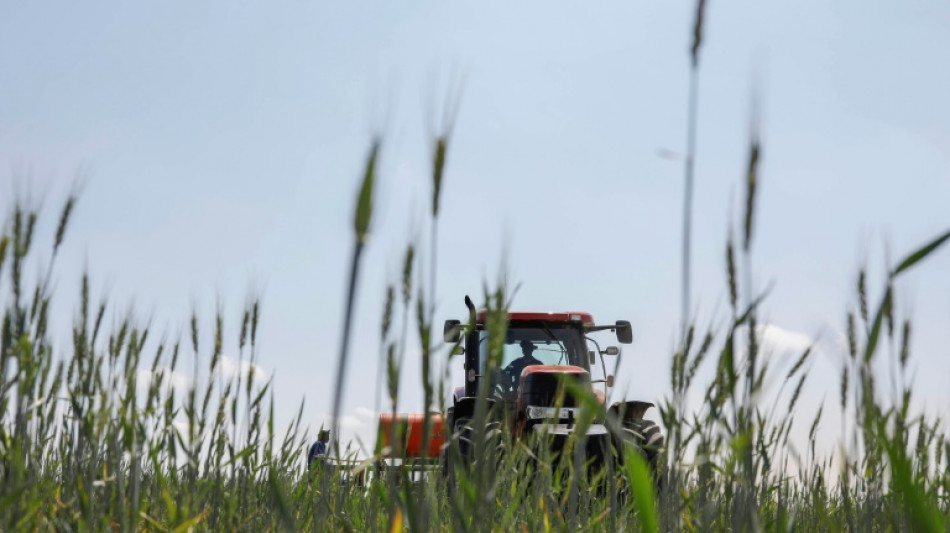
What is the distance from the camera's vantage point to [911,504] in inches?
→ 48.3

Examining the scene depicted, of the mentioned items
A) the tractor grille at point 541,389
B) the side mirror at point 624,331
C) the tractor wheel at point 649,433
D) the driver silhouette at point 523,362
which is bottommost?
the tractor wheel at point 649,433

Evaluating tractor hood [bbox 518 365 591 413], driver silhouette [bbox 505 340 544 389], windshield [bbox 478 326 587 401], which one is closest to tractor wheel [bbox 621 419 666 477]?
tractor hood [bbox 518 365 591 413]

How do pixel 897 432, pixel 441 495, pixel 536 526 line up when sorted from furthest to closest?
pixel 441 495, pixel 536 526, pixel 897 432

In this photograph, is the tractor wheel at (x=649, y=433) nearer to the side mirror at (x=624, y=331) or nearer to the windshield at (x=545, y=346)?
the side mirror at (x=624, y=331)

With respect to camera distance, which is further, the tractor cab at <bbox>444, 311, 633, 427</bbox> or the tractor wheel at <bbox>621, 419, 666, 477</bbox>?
the tractor cab at <bbox>444, 311, 633, 427</bbox>

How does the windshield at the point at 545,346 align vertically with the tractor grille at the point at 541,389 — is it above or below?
above

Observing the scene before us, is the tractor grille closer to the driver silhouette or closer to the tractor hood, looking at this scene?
the tractor hood

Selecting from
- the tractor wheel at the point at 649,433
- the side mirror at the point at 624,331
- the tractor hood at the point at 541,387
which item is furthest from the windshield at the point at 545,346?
the tractor wheel at the point at 649,433

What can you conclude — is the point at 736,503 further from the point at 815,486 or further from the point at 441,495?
the point at 441,495

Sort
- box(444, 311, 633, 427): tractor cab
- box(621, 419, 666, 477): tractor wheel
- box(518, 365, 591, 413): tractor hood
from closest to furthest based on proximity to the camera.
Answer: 1. box(621, 419, 666, 477): tractor wheel
2. box(518, 365, 591, 413): tractor hood
3. box(444, 311, 633, 427): tractor cab

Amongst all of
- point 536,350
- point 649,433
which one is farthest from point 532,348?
point 649,433

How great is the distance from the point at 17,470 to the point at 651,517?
1355mm

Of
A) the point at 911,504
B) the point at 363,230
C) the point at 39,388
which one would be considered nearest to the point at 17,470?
the point at 39,388

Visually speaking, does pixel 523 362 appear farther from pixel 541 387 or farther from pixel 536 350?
pixel 541 387
